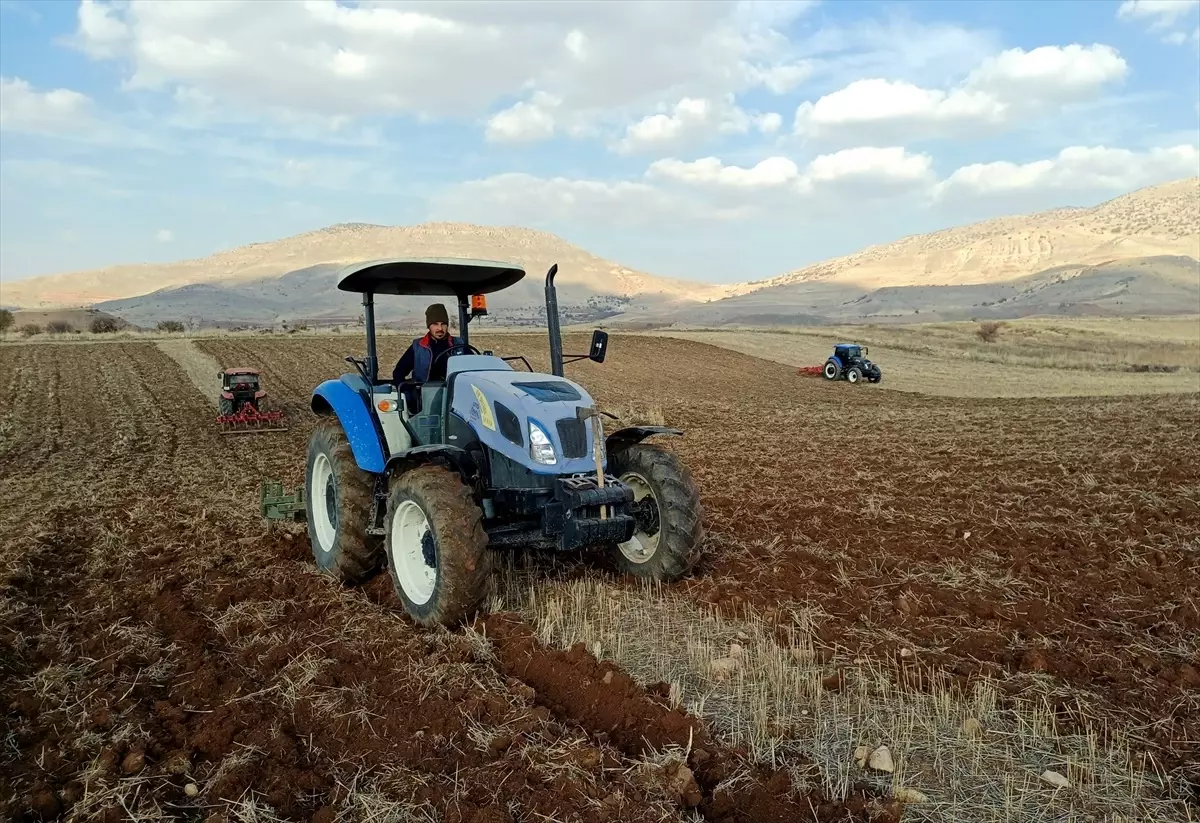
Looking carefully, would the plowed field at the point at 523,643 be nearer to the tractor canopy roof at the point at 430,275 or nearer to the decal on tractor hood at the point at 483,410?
the decal on tractor hood at the point at 483,410

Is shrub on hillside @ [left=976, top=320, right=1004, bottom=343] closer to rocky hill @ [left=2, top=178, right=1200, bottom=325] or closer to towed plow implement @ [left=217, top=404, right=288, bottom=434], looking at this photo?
towed plow implement @ [left=217, top=404, right=288, bottom=434]

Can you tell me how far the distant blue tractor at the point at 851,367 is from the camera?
26047 millimetres

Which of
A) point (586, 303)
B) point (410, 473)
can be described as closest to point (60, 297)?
point (586, 303)

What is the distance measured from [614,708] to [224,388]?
13.5 metres

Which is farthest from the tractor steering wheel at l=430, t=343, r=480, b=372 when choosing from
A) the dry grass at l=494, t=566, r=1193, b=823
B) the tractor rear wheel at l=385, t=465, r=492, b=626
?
the dry grass at l=494, t=566, r=1193, b=823

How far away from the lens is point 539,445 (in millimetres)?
4781

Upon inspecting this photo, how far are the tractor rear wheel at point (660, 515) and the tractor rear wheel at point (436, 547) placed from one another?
4.05 feet

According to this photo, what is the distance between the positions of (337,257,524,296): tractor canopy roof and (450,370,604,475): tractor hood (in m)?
0.81

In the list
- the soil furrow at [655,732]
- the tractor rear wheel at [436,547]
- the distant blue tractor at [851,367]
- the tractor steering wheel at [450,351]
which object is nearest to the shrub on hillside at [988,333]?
the distant blue tractor at [851,367]

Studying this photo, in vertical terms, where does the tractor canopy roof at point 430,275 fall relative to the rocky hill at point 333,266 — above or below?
below

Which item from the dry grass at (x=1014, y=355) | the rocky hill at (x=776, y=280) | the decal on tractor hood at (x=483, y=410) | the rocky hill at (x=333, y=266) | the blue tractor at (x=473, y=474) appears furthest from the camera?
the rocky hill at (x=333, y=266)

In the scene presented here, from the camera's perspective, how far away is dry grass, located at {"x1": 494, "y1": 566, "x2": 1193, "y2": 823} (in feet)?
9.94

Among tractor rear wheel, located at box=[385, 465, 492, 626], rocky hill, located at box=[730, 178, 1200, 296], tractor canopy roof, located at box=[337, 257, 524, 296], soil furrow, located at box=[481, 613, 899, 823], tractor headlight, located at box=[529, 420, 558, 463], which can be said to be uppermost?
rocky hill, located at box=[730, 178, 1200, 296]

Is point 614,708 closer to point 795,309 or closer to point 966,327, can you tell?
point 966,327
